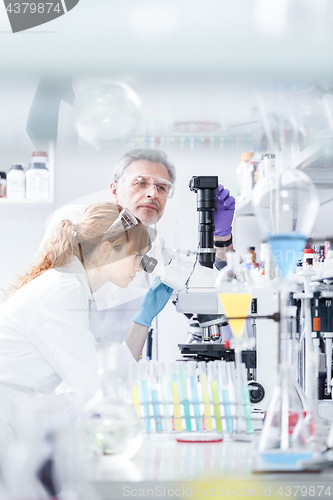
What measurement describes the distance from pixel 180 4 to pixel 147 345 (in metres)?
1.93

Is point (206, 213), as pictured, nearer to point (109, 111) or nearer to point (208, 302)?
point (208, 302)

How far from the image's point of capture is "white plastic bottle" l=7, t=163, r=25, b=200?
2260 mm

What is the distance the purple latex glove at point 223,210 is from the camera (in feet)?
5.24

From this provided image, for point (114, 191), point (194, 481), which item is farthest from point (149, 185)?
point (194, 481)

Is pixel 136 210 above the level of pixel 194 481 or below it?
above

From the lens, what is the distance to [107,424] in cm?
86

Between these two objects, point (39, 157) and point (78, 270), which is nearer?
point (78, 270)

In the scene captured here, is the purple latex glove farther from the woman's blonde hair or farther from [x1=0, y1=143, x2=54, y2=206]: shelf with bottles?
[x1=0, y1=143, x2=54, y2=206]: shelf with bottles

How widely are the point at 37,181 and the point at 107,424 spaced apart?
1.62 m

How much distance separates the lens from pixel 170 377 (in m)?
1.14

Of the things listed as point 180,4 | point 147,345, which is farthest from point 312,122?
point 147,345

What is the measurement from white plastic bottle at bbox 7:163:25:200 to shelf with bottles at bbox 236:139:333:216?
1.04m

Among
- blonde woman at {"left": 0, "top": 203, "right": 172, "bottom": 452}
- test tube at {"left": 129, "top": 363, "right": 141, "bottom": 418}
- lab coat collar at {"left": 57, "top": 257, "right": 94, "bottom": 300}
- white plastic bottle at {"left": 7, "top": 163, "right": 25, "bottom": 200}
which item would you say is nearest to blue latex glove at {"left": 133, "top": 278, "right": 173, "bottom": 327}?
blonde woman at {"left": 0, "top": 203, "right": 172, "bottom": 452}

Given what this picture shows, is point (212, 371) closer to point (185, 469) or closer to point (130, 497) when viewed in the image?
point (185, 469)
